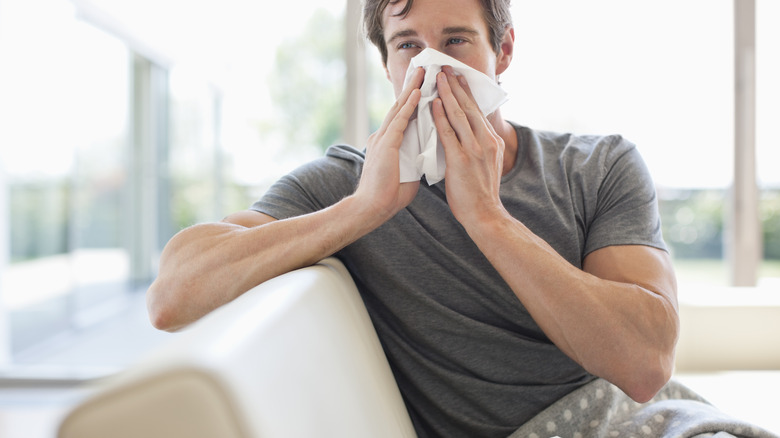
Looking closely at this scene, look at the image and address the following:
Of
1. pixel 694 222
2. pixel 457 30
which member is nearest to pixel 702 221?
pixel 694 222

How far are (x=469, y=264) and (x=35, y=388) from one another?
98.7 inches

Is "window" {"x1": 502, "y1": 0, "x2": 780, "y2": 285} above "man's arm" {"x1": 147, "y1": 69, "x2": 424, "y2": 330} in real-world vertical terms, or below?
above

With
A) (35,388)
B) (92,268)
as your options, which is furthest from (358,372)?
(92,268)

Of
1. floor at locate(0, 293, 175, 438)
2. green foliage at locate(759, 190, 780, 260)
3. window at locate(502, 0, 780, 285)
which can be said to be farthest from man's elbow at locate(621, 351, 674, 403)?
green foliage at locate(759, 190, 780, 260)

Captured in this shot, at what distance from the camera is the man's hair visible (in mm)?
1181

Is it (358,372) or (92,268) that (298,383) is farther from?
(92,268)

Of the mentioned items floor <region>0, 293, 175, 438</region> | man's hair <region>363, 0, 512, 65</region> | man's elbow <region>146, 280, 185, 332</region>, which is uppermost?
man's hair <region>363, 0, 512, 65</region>

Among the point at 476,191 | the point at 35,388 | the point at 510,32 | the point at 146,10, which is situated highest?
the point at 146,10

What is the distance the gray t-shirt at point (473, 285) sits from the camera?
107 cm

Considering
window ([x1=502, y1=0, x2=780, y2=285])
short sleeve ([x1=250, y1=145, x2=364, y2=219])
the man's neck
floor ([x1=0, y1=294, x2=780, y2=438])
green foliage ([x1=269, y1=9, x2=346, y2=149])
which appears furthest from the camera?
green foliage ([x1=269, y1=9, x2=346, y2=149])

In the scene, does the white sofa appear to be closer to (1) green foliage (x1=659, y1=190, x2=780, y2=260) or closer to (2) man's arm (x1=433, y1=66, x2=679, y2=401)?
(2) man's arm (x1=433, y1=66, x2=679, y2=401)

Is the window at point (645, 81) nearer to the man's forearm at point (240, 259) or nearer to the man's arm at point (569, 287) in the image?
the man's arm at point (569, 287)

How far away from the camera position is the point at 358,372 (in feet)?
2.36

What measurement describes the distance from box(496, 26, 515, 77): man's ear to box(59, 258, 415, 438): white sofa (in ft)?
2.58
